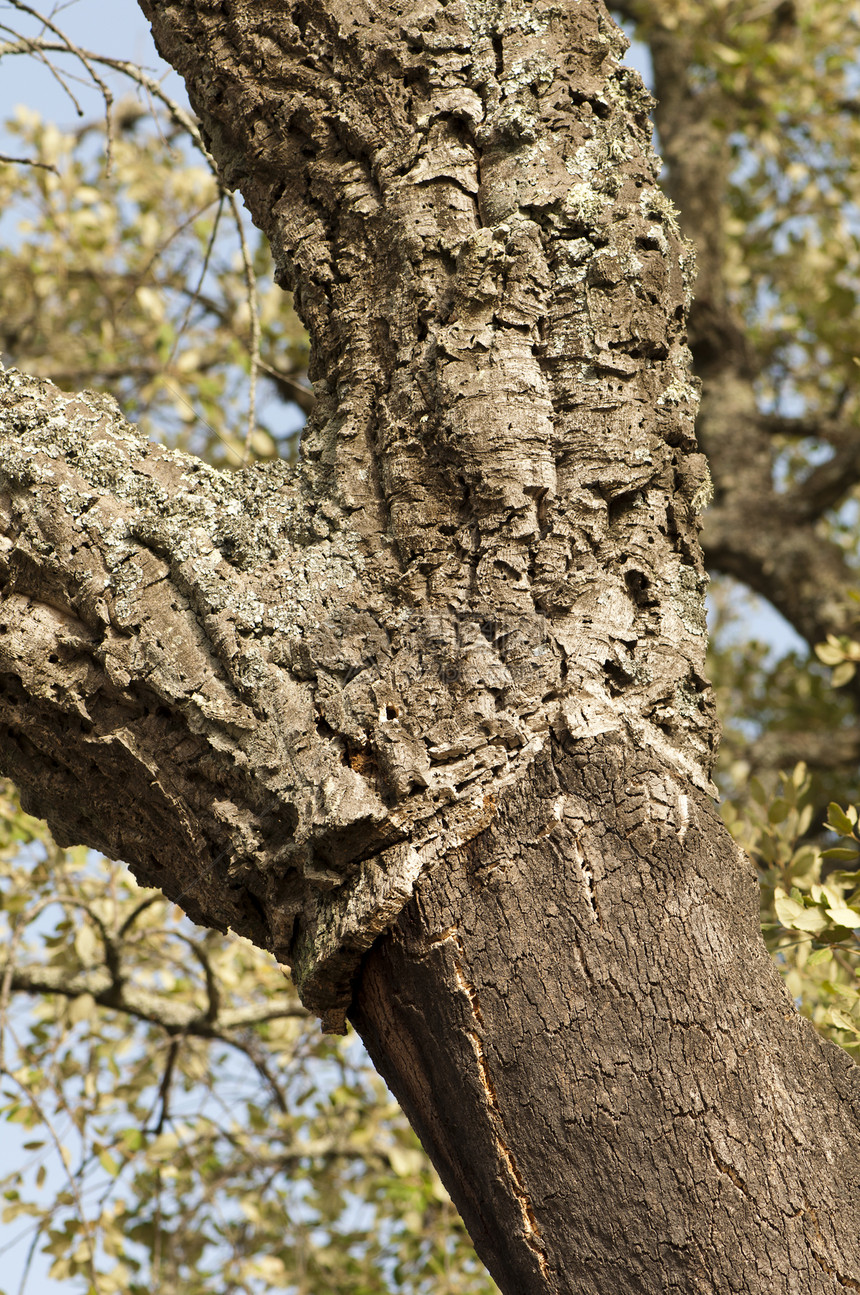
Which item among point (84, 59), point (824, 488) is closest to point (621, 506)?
point (84, 59)

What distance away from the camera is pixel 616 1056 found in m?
1.21

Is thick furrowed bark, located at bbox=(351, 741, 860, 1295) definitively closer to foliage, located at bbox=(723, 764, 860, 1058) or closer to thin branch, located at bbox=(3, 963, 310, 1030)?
foliage, located at bbox=(723, 764, 860, 1058)

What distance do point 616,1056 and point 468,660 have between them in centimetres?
53

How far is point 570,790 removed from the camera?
1.32m

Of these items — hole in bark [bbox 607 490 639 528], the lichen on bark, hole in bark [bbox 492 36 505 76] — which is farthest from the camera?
hole in bark [bbox 492 36 505 76]

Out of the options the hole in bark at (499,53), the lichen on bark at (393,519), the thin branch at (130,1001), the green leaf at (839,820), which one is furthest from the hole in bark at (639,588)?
the thin branch at (130,1001)

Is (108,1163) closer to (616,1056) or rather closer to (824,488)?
(616,1056)

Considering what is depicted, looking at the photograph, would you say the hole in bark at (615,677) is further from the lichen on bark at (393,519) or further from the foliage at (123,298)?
the foliage at (123,298)

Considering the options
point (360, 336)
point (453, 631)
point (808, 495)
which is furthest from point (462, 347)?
point (808, 495)

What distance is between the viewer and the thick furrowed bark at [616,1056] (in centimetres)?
116

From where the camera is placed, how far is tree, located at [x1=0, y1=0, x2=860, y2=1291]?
1.21m

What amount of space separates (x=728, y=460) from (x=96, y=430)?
4.15 m

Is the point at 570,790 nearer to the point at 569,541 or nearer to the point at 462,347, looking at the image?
the point at 569,541

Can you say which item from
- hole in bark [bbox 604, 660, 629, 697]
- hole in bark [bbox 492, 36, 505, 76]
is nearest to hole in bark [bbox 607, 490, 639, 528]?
hole in bark [bbox 604, 660, 629, 697]
